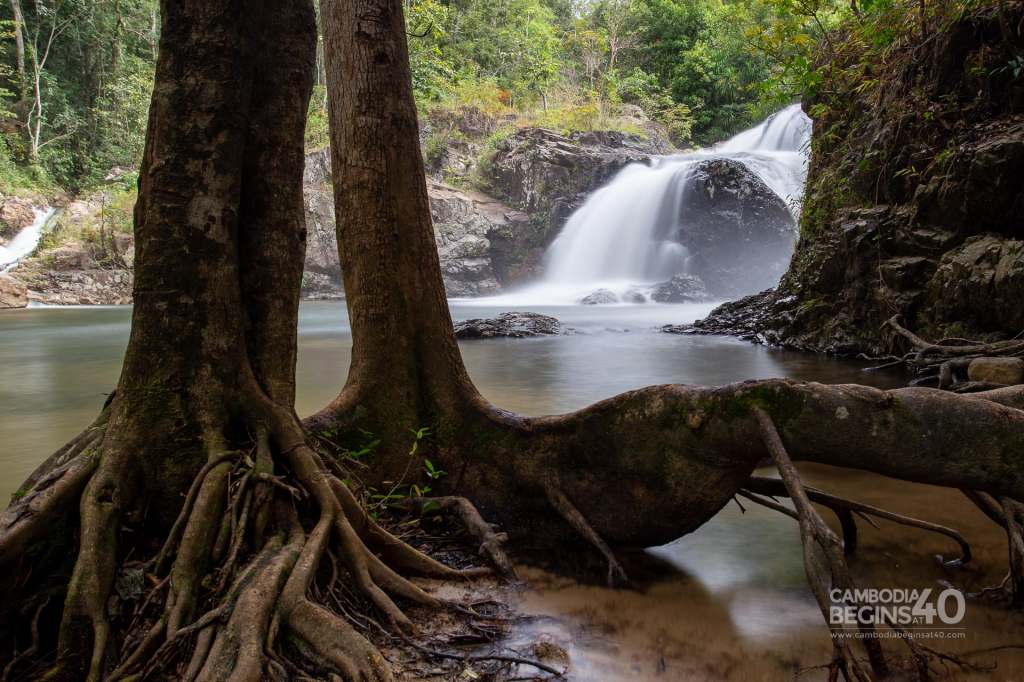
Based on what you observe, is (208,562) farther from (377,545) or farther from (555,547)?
(555,547)

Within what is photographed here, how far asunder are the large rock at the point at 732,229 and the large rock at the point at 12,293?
22.9 meters

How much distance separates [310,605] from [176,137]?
1.89m

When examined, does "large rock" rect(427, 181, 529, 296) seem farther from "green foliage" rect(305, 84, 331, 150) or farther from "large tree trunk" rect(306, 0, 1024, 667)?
"large tree trunk" rect(306, 0, 1024, 667)

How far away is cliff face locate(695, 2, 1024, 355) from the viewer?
7.24 m

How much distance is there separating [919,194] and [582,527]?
25.7 feet

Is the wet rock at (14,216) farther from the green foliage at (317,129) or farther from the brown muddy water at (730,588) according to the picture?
the brown muddy water at (730,588)

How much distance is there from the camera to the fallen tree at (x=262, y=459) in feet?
6.97

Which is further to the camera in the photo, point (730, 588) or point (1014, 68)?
point (1014, 68)

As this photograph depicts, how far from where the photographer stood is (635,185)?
2400 cm

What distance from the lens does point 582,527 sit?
10.4 ft

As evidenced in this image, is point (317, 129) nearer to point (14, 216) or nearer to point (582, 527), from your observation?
point (14, 216)

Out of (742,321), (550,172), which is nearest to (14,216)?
(550,172)

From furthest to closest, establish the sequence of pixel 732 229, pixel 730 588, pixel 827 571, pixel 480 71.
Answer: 1. pixel 480 71
2. pixel 732 229
3. pixel 730 588
4. pixel 827 571

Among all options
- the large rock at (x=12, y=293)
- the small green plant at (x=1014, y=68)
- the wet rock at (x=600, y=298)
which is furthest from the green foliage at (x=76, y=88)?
the small green plant at (x=1014, y=68)
